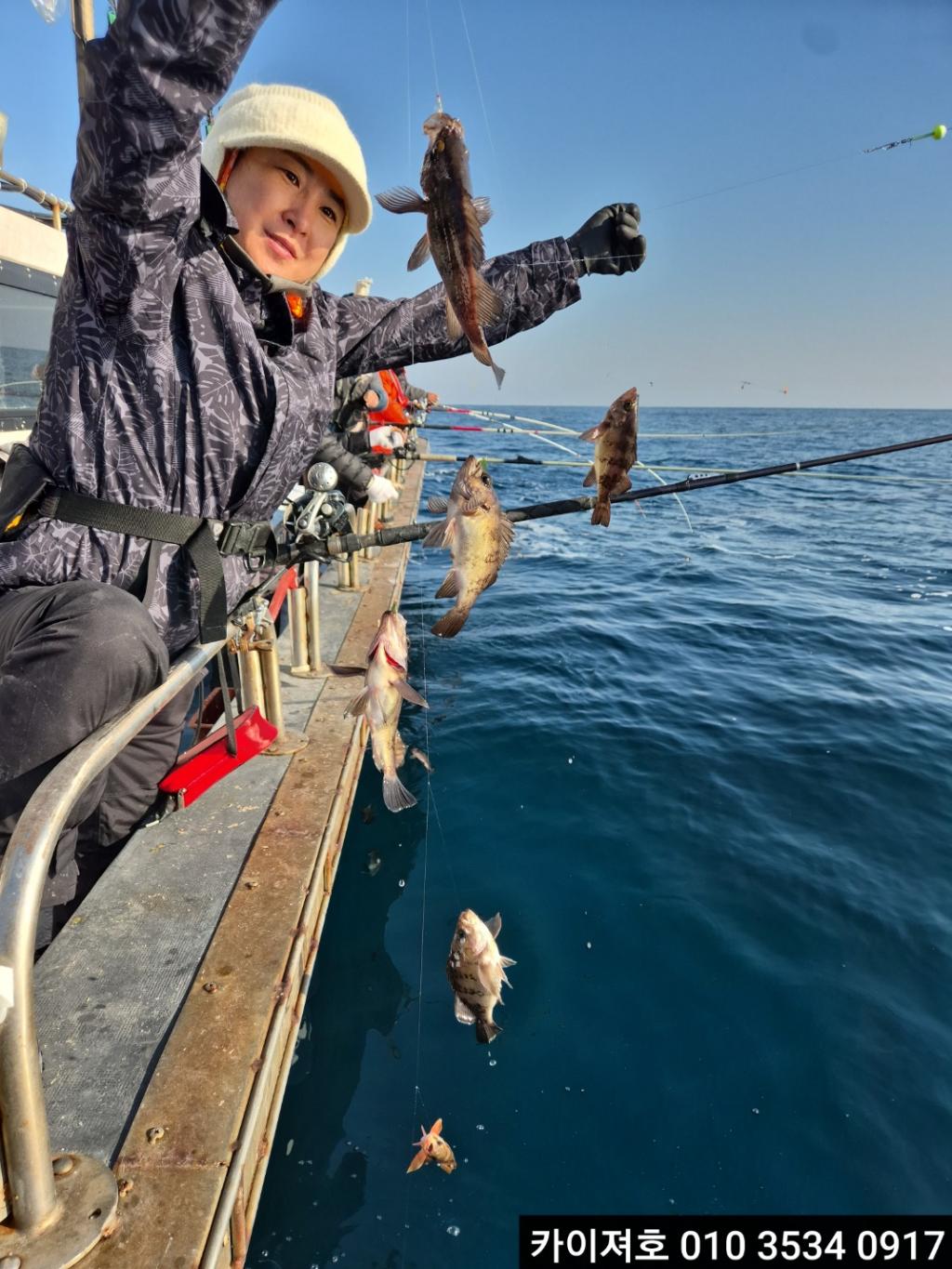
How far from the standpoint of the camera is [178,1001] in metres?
2.84

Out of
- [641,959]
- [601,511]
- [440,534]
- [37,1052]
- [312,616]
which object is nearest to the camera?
[37,1052]

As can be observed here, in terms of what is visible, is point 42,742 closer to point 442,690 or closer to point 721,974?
Result: point 721,974

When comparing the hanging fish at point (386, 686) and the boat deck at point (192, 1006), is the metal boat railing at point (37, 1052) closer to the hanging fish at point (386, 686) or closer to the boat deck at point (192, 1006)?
the boat deck at point (192, 1006)

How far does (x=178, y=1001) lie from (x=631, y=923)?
3113 millimetres

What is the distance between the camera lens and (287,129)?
229cm

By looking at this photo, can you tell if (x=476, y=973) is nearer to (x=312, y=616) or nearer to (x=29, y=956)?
(x=29, y=956)

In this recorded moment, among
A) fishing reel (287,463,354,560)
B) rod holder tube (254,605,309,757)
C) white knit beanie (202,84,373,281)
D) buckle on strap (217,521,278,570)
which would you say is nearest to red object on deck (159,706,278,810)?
rod holder tube (254,605,309,757)

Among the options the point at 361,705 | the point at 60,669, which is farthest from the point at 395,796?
the point at 60,669

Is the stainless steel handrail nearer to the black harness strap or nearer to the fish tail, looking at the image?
the black harness strap

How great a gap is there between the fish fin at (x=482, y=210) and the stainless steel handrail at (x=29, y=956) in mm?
1810

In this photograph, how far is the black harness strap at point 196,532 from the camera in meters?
2.24

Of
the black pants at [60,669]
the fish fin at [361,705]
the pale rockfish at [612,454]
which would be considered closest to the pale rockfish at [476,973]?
the fish fin at [361,705]

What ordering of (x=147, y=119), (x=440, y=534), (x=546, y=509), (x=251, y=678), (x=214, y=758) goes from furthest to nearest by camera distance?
(x=251, y=678) → (x=214, y=758) → (x=546, y=509) → (x=440, y=534) → (x=147, y=119)

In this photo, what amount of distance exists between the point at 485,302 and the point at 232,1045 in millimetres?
2766
